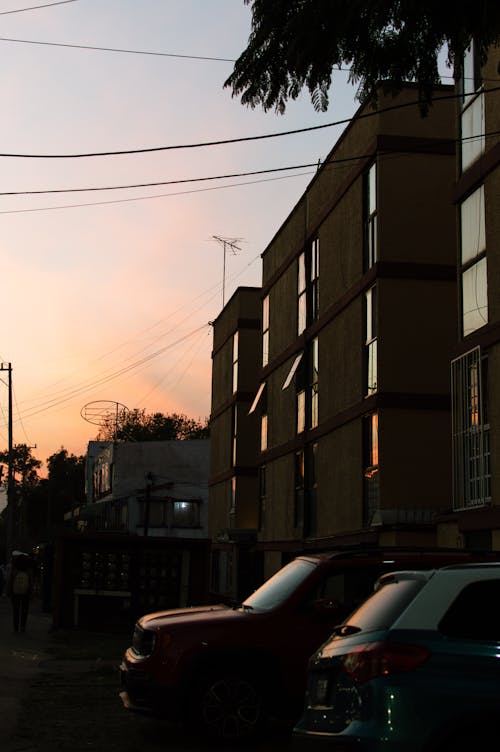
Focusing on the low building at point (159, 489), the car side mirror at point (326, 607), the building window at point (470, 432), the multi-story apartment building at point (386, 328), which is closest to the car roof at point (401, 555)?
the car side mirror at point (326, 607)

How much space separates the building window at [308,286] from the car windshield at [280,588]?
1868 cm

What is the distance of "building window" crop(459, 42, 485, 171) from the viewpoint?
18578mm

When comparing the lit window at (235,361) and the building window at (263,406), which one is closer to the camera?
the building window at (263,406)

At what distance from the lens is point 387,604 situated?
264 inches

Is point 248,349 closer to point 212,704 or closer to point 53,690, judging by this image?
point 53,690

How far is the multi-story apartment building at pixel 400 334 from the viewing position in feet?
59.6

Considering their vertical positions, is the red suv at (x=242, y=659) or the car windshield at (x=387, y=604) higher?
the car windshield at (x=387, y=604)

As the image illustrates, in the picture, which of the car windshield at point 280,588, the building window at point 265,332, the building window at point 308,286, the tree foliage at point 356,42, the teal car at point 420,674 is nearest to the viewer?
the teal car at point 420,674

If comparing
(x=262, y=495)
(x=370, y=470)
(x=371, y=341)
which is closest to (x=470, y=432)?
(x=370, y=470)

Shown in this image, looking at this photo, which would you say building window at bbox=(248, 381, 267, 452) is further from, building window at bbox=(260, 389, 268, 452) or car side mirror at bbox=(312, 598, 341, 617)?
car side mirror at bbox=(312, 598, 341, 617)

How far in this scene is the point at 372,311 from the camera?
24.2 metres

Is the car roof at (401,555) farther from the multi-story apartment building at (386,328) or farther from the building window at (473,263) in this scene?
the multi-story apartment building at (386,328)

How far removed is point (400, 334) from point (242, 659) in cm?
1429

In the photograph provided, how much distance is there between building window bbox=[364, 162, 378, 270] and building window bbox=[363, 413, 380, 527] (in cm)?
356
